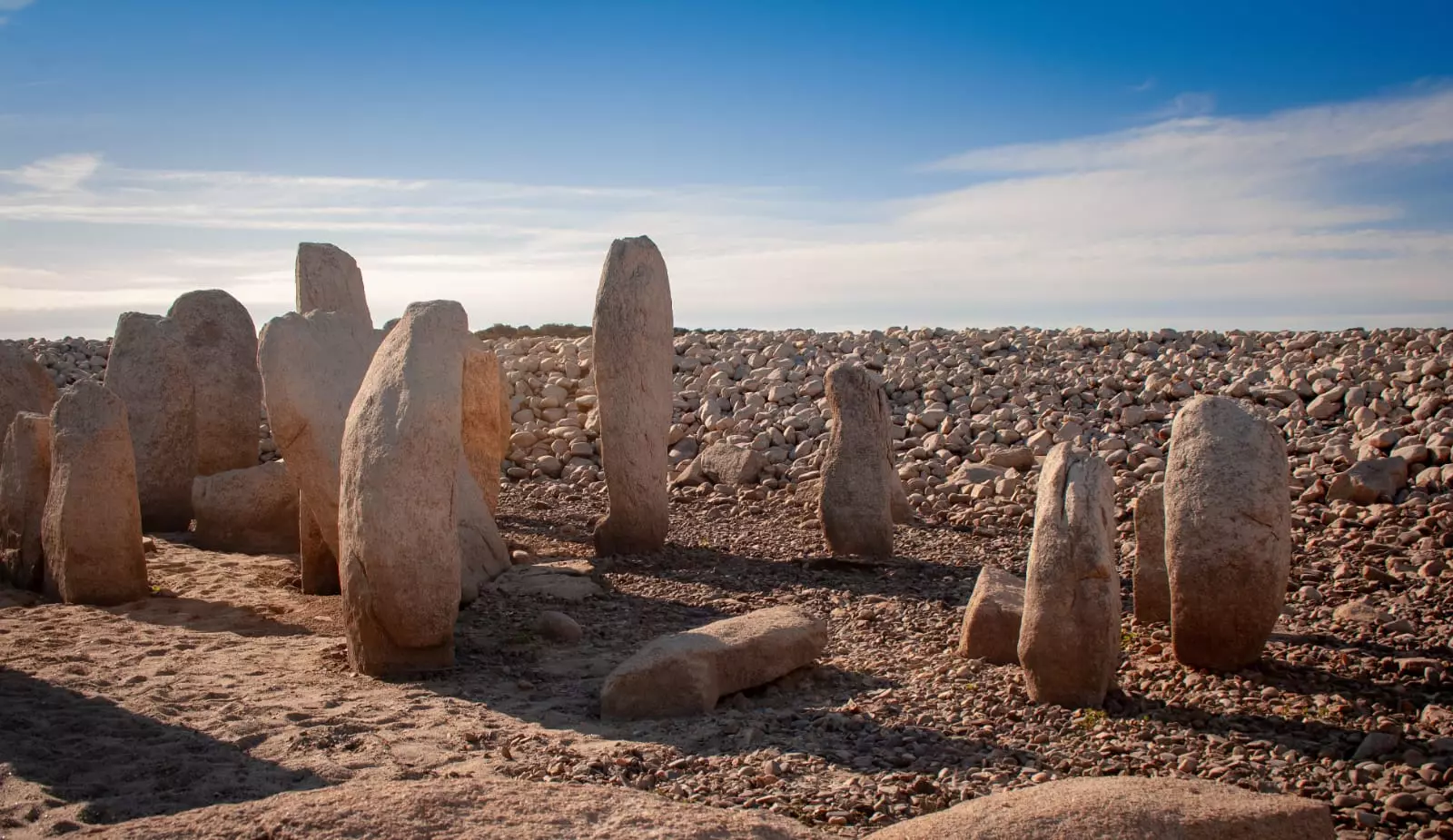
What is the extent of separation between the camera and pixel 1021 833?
12.0 ft

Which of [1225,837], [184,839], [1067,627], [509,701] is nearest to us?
[1225,837]

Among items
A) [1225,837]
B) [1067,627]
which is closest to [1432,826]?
[1225,837]

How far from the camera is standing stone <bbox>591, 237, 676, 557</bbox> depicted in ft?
33.0

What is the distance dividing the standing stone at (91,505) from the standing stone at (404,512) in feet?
9.09

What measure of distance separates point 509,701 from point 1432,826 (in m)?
4.22

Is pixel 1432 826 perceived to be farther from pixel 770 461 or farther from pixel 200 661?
pixel 770 461

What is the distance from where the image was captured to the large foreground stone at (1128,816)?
362 cm

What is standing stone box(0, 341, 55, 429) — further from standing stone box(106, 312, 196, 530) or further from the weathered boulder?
the weathered boulder

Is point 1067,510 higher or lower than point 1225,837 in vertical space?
higher

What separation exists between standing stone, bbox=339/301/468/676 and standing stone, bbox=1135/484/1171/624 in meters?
4.23

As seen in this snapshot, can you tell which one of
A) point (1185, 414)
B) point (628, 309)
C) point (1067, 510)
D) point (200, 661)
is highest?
point (628, 309)

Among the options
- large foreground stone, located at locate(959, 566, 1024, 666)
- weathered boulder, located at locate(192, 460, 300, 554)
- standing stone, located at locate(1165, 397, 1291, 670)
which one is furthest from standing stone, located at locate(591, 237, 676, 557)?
standing stone, located at locate(1165, 397, 1291, 670)

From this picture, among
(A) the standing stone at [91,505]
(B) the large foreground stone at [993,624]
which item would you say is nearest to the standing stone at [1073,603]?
(B) the large foreground stone at [993,624]

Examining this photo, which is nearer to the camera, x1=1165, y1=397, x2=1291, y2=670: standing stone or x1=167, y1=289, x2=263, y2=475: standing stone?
x1=1165, y1=397, x2=1291, y2=670: standing stone
